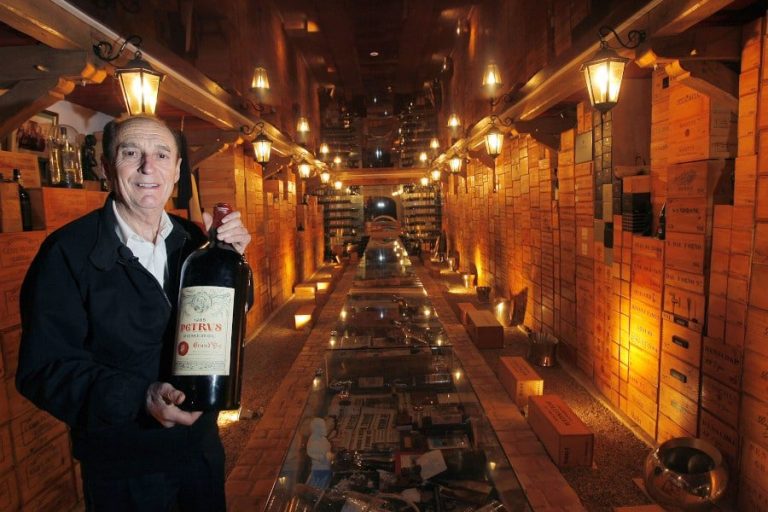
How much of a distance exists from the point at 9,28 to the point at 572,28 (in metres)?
5.17

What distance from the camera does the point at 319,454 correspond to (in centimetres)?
247

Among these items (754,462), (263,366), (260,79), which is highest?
(260,79)

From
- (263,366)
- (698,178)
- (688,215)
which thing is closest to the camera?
(698,178)

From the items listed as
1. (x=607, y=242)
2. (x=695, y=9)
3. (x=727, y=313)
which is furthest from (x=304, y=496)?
(x=607, y=242)

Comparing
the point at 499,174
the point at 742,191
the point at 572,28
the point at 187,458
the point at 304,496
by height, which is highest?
the point at 572,28

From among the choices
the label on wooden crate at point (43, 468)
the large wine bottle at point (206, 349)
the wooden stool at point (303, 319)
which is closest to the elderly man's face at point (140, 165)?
the large wine bottle at point (206, 349)

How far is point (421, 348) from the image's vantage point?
3.76 meters

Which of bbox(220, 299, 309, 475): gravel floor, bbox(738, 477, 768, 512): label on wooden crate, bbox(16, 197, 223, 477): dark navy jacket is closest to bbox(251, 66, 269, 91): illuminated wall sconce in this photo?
bbox(220, 299, 309, 475): gravel floor

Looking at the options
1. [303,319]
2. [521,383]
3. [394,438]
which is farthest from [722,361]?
[303,319]

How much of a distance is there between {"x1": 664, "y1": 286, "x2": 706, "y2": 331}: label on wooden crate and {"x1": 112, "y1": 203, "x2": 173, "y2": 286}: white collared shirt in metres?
3.48

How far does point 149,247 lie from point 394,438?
1.85 metres

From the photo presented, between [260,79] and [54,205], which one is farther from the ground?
[260,79]

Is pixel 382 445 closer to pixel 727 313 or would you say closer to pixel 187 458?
pixel 187 458

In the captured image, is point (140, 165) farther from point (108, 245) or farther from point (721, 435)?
point (721, 435)
